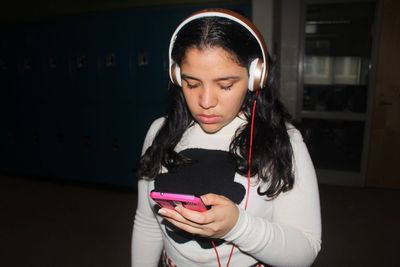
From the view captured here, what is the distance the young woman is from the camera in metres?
0.59

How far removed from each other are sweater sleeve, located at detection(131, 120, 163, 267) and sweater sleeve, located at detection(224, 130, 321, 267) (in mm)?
298

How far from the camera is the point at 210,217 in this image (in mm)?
520

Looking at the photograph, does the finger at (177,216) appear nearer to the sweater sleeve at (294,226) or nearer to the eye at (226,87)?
the sweater sleeve at (294,226)

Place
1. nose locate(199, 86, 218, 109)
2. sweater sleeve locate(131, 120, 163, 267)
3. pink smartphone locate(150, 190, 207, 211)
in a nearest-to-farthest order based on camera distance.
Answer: pink smartphone locate(150, 190, 207, 211), nose locate(199, 86, 218, 109), sweater sleeve locate(131, 120, 163, 267)

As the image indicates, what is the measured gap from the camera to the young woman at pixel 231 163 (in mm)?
587

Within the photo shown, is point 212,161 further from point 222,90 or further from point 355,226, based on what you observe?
point 355,226

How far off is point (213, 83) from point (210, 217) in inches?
10.6

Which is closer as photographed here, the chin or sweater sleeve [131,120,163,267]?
the chin

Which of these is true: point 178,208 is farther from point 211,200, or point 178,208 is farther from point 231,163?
point 231,163

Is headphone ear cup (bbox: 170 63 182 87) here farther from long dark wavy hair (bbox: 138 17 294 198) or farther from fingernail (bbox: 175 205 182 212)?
fingernail (bbox: 175 205 182 212)

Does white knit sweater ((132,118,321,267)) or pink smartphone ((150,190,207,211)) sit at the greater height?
pink smartphone ((150,190,207,211))

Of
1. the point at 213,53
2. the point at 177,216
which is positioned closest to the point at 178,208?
the point at 177,216

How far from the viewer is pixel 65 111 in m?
3.01

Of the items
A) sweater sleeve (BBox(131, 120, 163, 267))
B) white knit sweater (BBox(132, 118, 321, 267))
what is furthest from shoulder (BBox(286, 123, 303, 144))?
sweater sleeve (BBox(131, 120, 163, 267))
